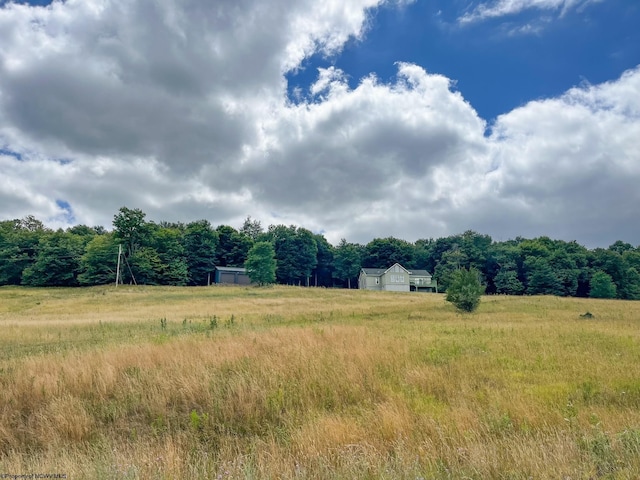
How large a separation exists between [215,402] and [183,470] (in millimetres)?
2212

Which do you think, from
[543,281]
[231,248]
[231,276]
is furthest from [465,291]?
[231,248]

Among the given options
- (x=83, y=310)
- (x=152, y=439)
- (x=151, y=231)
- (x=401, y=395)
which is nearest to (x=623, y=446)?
(x=401, y=395)

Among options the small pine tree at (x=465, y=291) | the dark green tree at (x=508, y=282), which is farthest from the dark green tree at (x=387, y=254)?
the small pine tree at (x=465, y=291)

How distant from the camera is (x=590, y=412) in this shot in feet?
19.5

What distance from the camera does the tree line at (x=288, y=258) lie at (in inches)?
2749

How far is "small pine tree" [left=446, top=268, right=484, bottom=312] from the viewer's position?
27.9 m

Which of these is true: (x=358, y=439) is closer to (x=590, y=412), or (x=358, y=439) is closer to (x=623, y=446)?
(x=623, y=446)

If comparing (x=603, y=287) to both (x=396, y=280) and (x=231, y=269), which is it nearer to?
(x=396, y=280)

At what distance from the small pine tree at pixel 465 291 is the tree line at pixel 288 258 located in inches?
1294

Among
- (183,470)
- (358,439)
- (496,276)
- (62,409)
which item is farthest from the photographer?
(496,276)

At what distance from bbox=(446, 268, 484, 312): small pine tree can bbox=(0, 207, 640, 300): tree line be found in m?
32.9

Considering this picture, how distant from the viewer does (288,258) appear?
90.1 meters

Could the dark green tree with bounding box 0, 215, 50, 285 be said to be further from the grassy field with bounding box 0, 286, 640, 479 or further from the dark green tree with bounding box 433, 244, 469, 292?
the dark green tree with bounding box 433, 244, 469, 292

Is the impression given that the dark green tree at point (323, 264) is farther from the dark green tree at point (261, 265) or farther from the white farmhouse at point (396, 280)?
the dark green tree at point (261, 265)
